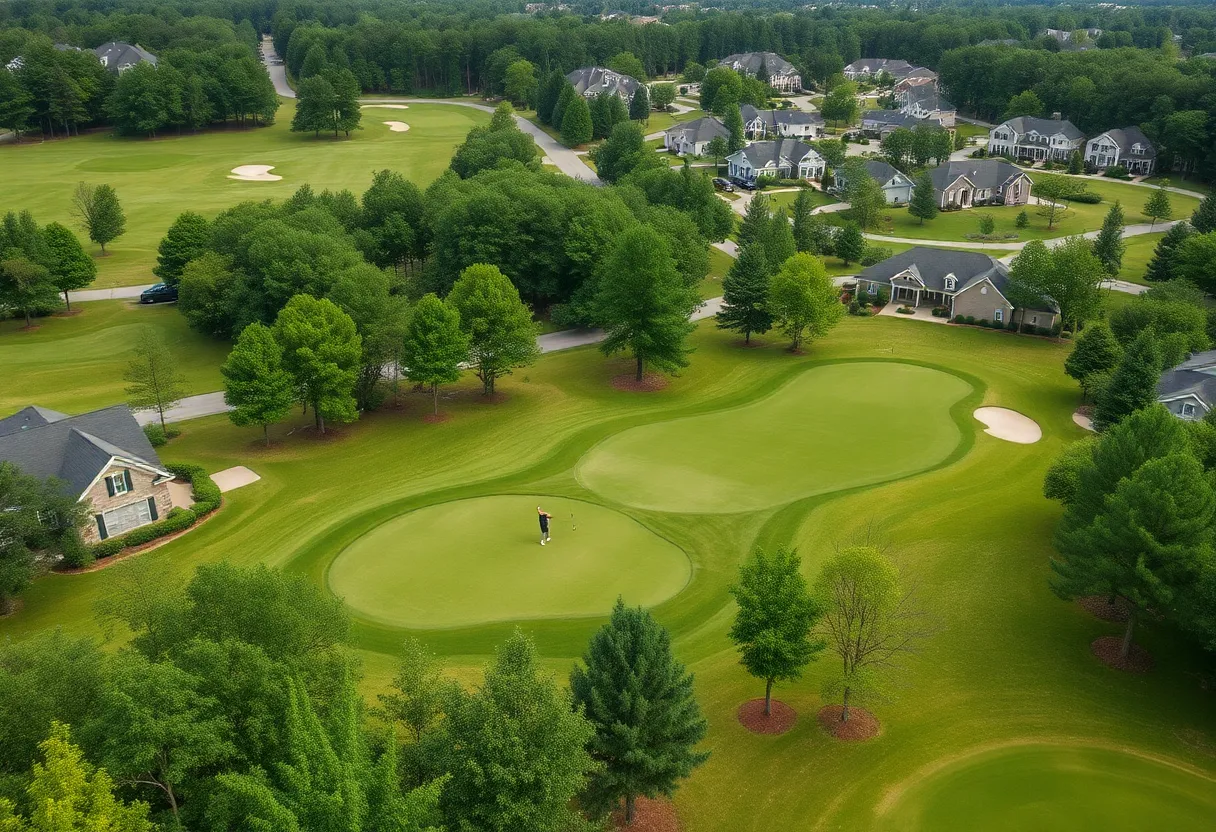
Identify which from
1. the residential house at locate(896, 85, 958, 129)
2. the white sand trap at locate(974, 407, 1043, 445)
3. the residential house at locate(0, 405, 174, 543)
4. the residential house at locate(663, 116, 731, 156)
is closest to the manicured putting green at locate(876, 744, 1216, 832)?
the white sand trap at locate(974, 407, 1043, 445)

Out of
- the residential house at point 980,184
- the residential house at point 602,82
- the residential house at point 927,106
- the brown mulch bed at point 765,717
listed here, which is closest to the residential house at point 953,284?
the residential house at point 980,184

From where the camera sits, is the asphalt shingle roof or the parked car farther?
the parked car

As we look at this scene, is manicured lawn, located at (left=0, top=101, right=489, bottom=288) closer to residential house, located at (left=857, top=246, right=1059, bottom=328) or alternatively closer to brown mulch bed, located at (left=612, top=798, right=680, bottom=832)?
residential house, located at (left=857, top=246, right=1059, bottom=328)

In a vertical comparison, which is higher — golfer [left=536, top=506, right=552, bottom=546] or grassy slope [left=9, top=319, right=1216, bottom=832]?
golfer [left=536, top=506, right=552, bottom=546]

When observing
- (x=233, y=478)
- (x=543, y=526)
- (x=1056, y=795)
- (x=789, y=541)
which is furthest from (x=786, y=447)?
(x=233, y=478)

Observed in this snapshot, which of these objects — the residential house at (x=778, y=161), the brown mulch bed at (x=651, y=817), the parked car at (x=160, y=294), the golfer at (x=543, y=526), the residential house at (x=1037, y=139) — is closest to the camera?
the brown mulch bed at (x=651, y=817)

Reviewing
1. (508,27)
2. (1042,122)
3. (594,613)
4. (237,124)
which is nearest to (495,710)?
(594,613)

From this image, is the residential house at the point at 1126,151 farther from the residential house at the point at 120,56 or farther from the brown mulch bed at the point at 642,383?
the residential house at the point at 120,56
